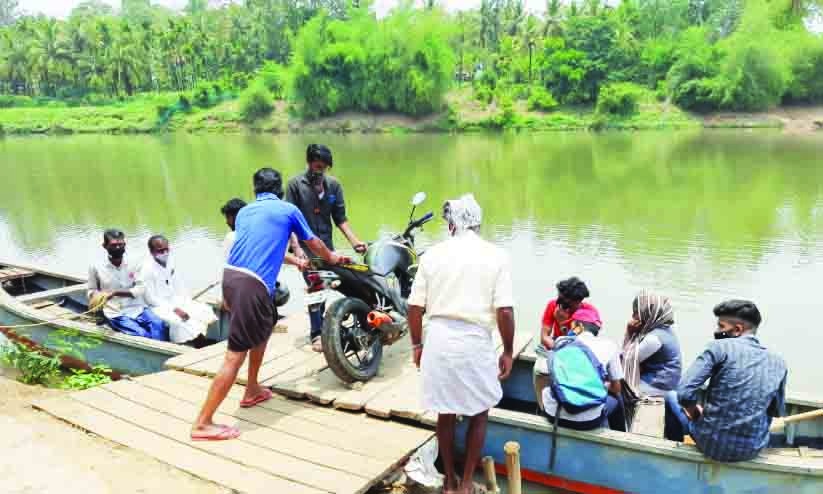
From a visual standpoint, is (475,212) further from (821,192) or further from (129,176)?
(129,176)

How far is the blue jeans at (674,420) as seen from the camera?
344 centimetres

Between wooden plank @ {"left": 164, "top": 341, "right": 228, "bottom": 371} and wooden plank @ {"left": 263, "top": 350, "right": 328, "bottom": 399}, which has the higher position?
wooden plank @ {"left": 164, "top": 341, "right": 228, "bottom": 371}

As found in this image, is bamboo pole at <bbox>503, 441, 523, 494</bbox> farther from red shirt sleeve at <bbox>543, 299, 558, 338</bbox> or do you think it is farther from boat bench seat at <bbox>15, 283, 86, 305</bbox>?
boat bench seat at <bbox>15, 283, 86, 305</bbox>

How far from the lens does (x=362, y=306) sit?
4211 mm

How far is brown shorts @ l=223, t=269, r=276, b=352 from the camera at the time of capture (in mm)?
3467

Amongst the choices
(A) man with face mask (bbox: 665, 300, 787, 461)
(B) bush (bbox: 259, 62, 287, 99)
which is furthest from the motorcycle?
(B) bush (bbox: 259, 62, 287, 99)

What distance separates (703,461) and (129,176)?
2157cm

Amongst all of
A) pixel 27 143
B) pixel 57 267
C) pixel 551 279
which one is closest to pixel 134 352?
pixel 551 279

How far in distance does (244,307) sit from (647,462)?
2409mm

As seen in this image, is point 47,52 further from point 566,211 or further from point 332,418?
point 332,418

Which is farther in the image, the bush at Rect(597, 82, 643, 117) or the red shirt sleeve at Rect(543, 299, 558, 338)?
the bush at Rect(597, 82, 643, 117)

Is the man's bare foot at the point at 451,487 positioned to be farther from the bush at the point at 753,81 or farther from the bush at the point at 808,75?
the bush at the point at 808,75

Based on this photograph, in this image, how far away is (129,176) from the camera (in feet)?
69.5

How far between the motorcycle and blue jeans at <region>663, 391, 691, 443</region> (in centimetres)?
184
